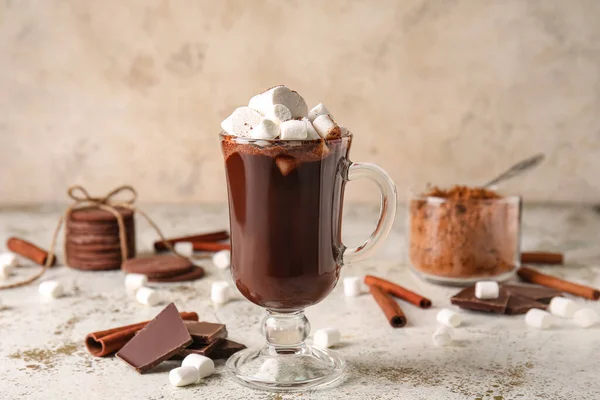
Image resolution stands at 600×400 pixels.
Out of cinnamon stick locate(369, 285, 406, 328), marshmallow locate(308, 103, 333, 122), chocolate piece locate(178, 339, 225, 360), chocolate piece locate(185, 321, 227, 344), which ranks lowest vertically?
cinnamon stick locate(369, 285, 406, 328)

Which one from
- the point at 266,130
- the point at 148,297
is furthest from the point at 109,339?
the point at 266,130

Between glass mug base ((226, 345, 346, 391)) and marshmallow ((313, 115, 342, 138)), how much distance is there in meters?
0.43

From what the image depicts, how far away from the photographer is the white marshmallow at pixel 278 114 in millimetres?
1439

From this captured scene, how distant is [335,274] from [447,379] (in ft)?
0.96

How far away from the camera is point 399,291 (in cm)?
204

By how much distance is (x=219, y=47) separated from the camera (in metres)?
3.04

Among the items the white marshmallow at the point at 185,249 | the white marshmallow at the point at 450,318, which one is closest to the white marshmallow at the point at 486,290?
the white marshmallow at the point at 450,318

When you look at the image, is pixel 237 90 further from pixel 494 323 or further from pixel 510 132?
pixel 494 323

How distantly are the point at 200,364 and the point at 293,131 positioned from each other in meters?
0.48

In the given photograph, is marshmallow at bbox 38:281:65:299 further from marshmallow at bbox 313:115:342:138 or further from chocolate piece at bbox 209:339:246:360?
marshmallow at bbox 313:115:342:138

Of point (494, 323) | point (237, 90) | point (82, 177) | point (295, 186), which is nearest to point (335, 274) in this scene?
point (295, 186)

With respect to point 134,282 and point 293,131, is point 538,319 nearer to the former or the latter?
point 293,131

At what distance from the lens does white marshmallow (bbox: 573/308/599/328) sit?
183cm

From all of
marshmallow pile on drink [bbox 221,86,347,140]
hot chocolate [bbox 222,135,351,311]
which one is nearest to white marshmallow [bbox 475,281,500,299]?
hot chocolate [bbox 222,135,351,311]
